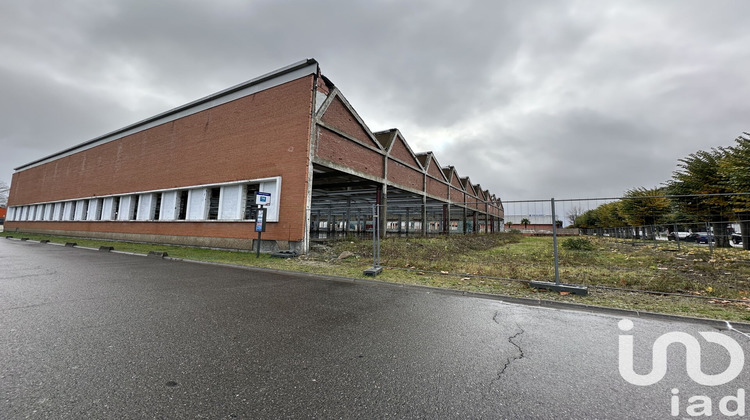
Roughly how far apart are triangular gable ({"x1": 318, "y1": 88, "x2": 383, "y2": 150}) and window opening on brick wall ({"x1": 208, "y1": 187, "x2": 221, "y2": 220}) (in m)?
7.70

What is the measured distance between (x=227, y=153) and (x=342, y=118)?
22.1ft

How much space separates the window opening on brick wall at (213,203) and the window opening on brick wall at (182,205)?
2.64 m

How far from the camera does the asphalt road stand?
6.92 ft

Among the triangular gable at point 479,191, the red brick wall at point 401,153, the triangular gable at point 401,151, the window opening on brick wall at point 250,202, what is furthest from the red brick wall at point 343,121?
the triangular gable at point 479,191

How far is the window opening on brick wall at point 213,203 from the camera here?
53.1ft

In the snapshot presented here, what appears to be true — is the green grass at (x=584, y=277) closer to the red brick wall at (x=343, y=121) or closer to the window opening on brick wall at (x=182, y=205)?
the red brick wall at (x=343, y=121)

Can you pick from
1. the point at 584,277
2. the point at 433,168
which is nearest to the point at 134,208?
the point at 433,168

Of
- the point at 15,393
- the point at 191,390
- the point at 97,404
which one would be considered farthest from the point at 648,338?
the point at 15,393

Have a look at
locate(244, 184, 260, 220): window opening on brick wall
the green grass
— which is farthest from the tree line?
locate(244, 184, 260, 220): window opening on brick wall

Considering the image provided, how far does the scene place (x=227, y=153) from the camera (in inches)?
620

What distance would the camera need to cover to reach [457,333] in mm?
3725

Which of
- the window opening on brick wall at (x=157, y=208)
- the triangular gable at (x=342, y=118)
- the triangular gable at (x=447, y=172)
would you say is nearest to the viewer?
the triangular gable at (x=342, y=118)

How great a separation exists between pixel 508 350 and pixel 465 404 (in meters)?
1.37

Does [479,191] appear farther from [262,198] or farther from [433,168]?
[262,198]
